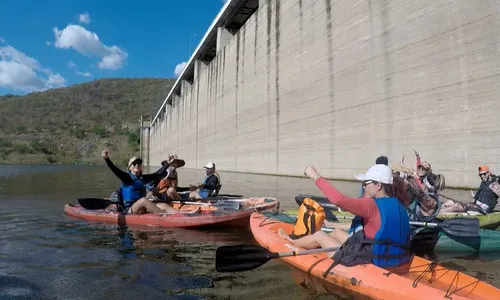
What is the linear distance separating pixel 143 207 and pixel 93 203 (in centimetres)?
174

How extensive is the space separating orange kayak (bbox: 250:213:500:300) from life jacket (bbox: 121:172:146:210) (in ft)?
13.7

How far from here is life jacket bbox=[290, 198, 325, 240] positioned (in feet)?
18.3

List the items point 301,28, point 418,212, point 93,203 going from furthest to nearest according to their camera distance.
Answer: point 301,28, point 93,203, point 418,212

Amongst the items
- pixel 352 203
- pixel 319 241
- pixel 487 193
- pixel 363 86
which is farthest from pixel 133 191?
pixel 363 86

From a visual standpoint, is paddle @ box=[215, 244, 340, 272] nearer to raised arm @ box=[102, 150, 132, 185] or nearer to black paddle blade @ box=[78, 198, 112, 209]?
raised arm @ box=[102, 150, 132, 185]

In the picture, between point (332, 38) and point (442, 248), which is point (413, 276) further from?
point (332, 38)

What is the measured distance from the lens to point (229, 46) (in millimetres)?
31141

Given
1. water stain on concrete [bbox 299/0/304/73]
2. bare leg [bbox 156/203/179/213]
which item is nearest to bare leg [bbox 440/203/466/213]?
bare leg [bbox 156/203/179/213]

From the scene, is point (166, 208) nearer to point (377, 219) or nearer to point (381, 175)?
point (377, 219)

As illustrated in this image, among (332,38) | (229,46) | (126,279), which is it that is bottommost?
(126,279)

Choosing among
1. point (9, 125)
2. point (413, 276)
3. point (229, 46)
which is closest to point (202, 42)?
point (229, 46)

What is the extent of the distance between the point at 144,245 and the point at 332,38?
14.1 metres

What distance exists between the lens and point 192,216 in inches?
294

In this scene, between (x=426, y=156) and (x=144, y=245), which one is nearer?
(x=144, y=245)
